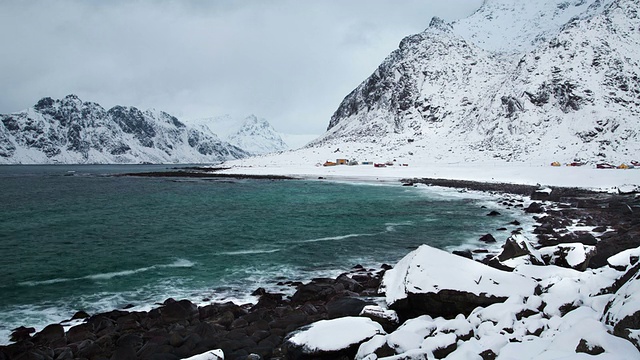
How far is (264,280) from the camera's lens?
15.6 meters

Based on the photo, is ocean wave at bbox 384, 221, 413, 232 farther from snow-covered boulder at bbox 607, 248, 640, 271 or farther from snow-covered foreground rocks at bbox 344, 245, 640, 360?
snow-covered boulder at bbox 607, 248, 640, 271

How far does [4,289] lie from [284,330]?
40.2ft

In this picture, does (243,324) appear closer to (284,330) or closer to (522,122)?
(284,330)

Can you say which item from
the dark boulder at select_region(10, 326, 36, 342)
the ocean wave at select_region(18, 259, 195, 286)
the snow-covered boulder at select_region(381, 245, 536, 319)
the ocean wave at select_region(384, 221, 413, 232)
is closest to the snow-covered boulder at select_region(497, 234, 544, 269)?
the snow-covered boulder at select_region(381, 245, 536, 319)

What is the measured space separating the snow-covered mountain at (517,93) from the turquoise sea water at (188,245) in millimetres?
69234

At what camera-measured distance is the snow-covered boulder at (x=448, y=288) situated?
9.19m

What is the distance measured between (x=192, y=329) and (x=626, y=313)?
359 inches

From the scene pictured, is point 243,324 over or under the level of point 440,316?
under

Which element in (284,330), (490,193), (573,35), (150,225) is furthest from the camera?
(573,35)

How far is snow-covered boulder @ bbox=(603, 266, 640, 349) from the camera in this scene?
5.69 m

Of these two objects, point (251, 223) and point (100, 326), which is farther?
point (251, 223)

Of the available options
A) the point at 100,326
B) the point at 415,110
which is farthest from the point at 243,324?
the point at 415,110

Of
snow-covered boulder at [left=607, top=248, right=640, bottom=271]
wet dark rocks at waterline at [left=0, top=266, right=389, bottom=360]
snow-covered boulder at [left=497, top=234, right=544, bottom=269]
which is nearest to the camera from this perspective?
wet dark rocks at waterline at [left=0, top=266, right=389, bottom=360]

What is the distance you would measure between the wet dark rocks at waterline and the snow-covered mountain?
8826cm
